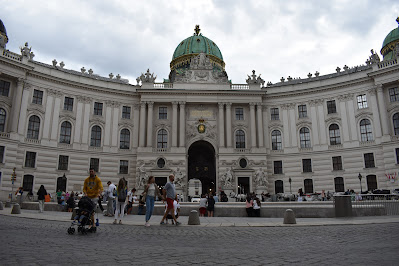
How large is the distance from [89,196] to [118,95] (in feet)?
127

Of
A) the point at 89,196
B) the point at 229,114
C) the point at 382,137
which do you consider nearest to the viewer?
the point at 89,196

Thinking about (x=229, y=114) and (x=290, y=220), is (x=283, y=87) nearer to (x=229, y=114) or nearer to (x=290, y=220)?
(x=229, y=114)

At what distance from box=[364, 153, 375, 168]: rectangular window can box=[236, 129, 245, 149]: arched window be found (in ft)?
55.9

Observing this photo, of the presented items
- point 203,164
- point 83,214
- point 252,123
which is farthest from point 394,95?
point 83,214

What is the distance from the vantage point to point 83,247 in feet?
24.3

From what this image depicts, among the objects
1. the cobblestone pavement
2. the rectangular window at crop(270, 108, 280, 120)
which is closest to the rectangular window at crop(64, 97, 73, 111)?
the rectangular window at crop(270, 108, 280, 120)

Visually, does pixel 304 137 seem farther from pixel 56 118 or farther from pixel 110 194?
pixel 56 118

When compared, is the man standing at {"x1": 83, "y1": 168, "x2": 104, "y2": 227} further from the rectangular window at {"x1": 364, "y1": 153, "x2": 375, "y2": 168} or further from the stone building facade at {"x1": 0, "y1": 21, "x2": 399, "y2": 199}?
the rectangular window at {"x1": 364, "y1": 153, "x2": 375, "y2": 168}

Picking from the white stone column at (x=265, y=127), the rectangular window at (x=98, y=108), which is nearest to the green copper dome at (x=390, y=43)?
the white stone column at (x=265, y=127)

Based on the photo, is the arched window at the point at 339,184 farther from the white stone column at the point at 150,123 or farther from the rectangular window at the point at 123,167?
the rectangular window at the point at 123,167

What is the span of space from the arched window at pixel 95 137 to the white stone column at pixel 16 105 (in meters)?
9.97

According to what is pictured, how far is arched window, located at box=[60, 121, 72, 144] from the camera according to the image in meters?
43.2

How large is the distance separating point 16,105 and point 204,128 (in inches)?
1012

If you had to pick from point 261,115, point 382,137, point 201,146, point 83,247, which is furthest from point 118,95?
point 83,247
